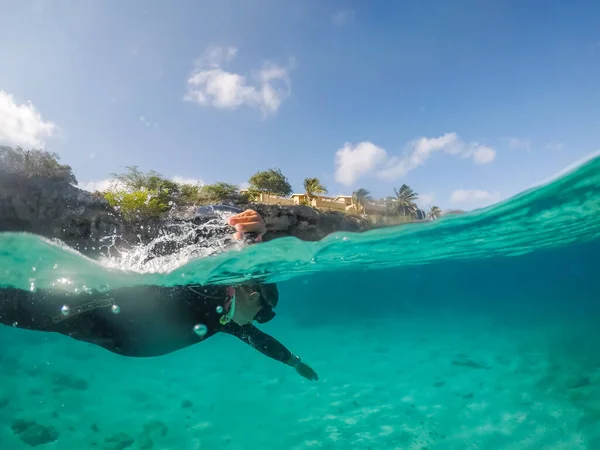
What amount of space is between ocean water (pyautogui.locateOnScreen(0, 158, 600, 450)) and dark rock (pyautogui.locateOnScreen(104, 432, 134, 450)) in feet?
0.10

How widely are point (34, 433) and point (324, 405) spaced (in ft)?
29.8

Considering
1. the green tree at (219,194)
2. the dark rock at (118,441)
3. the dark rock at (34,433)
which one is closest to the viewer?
the dark rock at (34,433)

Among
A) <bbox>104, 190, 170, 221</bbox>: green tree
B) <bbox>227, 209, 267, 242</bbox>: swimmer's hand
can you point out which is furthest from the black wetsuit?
<bbox>104, 190, 170, 221</bbox>: green tree

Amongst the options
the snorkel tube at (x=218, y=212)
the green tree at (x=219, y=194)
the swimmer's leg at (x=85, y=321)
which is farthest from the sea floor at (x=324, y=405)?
the green tree at (x=219, y=194)

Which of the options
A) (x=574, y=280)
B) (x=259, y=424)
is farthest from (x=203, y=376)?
(x=574, y=280)

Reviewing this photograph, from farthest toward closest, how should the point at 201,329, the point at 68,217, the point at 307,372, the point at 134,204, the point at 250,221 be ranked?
the point at 134,204 → the point at 68,217 → the point at 201,329 → the point at 250,221 → the point at 307,372

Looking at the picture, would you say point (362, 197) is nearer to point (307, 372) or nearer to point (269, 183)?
point (307, 372)

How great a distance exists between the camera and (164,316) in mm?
7074

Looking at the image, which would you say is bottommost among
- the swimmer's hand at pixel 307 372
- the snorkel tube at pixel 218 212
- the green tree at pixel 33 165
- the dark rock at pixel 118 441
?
the dark rock at pixel 118 441

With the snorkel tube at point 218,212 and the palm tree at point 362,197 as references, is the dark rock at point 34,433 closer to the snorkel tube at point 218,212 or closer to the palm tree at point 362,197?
the snorkel tube at point 218,212

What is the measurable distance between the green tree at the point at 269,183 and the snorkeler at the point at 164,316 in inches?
1753

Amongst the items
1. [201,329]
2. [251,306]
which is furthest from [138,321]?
[251,306]

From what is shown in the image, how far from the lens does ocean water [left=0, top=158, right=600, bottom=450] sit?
9.97m

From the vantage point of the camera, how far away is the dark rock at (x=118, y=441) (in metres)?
9.42
